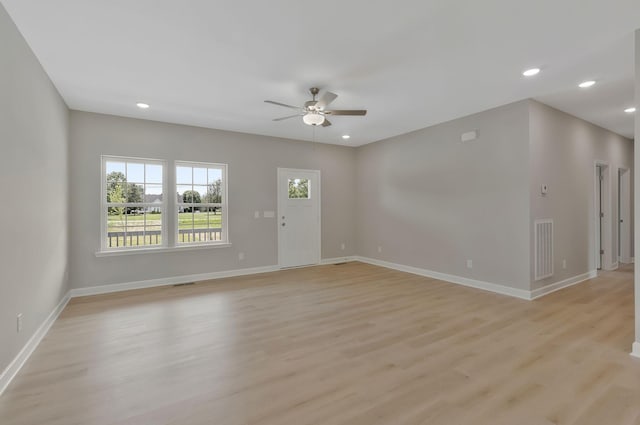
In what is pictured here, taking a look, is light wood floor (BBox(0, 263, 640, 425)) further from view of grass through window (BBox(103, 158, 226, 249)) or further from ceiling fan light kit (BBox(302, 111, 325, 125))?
ceiling fan light kit (BBox(302, 111, 325, 125))

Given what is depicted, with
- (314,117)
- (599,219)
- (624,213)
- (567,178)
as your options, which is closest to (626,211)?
(624,213)

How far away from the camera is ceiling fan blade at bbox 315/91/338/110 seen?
10.7 feet

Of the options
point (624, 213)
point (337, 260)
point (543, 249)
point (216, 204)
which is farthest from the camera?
point (337, 260)

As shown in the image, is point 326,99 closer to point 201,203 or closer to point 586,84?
point 586,84

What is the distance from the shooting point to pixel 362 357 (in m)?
2.56

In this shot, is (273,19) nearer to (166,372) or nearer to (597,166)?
(166,372)

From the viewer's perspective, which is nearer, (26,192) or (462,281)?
(26,192)

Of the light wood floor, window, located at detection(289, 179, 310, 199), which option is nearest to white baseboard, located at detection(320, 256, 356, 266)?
window, located at detection(289, 179, 310, 199)

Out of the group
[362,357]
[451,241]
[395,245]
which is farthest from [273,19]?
[395,245]

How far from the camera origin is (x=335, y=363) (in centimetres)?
246

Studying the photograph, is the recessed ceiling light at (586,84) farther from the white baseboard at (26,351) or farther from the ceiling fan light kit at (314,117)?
the white baseboard at (26,351)

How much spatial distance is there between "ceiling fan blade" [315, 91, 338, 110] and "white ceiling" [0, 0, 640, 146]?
0.23 meters

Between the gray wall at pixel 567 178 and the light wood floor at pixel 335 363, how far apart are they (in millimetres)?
791

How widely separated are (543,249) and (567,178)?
1.31m
